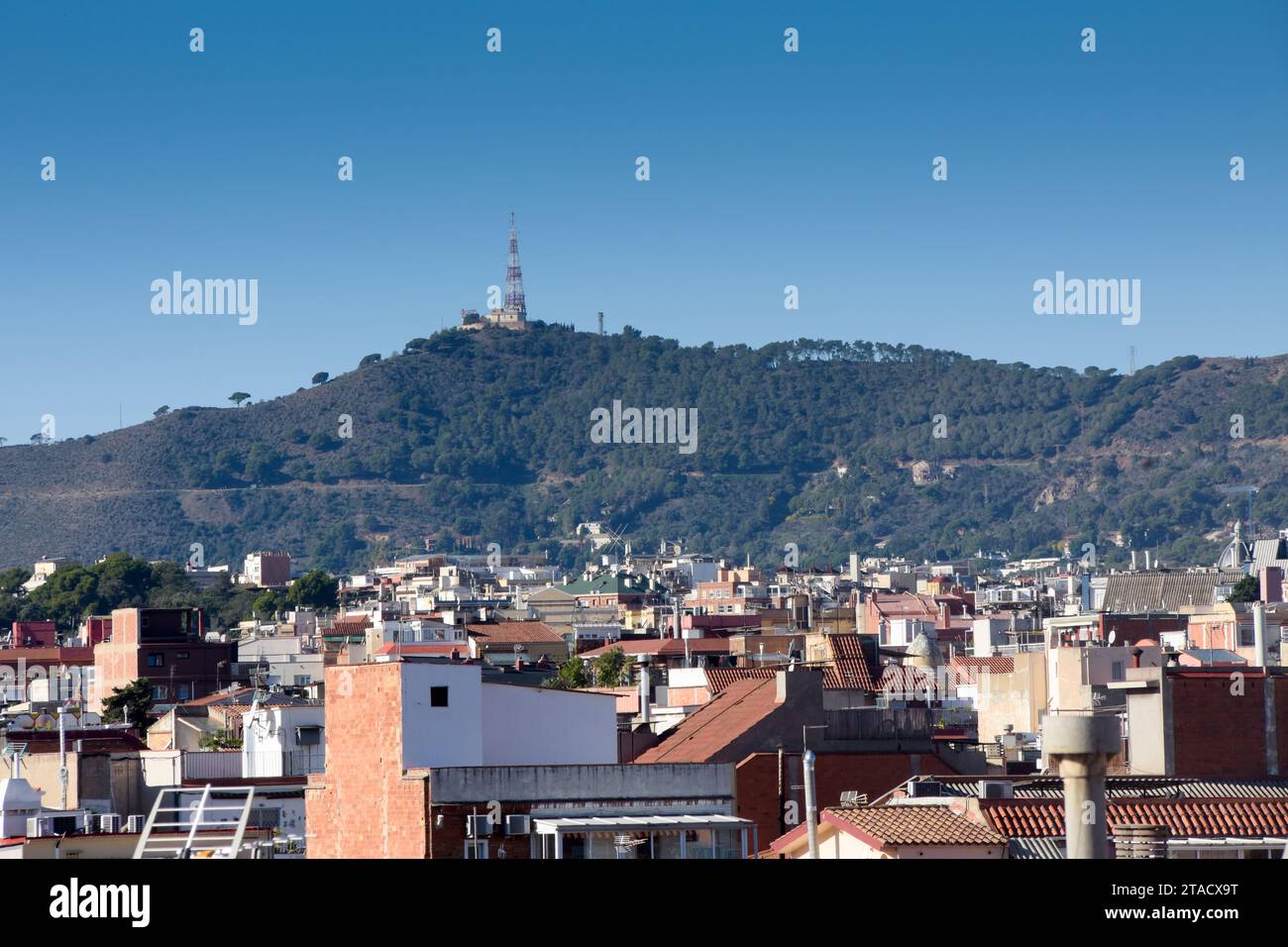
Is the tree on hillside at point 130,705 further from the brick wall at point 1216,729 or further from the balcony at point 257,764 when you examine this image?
the brick wall at point 1216,729

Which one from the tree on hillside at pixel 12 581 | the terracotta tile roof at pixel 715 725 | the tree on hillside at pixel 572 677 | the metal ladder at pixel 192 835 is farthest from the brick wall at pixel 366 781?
the tree on hillside at pixel 12 581

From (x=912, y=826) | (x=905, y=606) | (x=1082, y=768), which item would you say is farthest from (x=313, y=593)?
(x=1082, y=768)

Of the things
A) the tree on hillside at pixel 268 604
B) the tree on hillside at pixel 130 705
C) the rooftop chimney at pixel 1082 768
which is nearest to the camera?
the rooftop chimney at pixel 1082 768

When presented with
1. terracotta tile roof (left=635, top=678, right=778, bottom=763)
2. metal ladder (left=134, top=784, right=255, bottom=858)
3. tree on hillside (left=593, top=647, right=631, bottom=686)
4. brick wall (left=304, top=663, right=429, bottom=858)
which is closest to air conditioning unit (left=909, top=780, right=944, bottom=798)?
terracotta tile roof (left=635, top=678, right=778, bottom=763)

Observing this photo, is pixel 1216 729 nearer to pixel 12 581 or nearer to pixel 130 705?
pixel 130 705

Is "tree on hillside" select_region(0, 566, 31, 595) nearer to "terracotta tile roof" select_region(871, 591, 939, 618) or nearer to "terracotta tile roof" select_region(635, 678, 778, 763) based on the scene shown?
"terracotta tile roof" select_region(871, 591, 939, 618)
